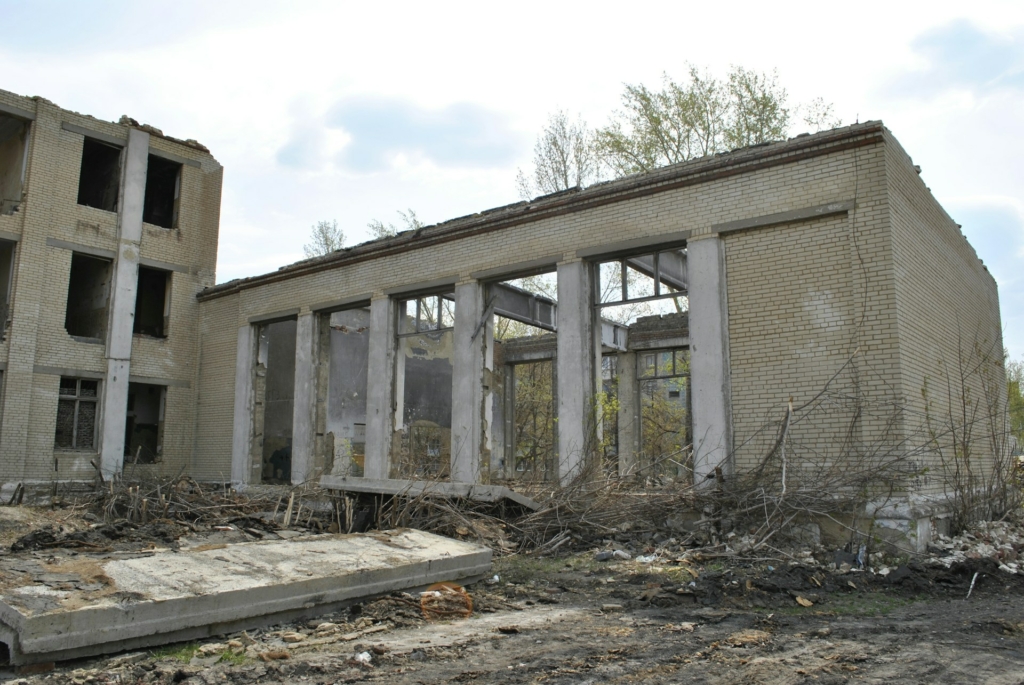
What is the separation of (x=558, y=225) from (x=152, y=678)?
920 centimetres

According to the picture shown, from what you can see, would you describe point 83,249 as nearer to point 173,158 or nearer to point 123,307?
point 123,307

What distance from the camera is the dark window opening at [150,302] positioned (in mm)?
19391

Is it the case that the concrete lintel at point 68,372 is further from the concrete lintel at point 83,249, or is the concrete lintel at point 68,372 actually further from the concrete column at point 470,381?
the concrete column at point 470,381

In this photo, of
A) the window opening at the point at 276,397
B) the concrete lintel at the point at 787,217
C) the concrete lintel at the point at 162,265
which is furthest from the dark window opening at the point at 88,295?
the concrete lintel at the point at 787,217

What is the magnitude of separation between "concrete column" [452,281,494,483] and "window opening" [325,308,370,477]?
424 centimetres

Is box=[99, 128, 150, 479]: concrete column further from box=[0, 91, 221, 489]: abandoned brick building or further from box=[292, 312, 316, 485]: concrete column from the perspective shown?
box=[292, 312, 316, 485]: concrete column

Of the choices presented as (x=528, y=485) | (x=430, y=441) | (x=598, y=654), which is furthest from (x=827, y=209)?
(x=430, y=441)

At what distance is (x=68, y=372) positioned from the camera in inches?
647

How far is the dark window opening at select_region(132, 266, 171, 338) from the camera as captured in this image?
19.4 metres

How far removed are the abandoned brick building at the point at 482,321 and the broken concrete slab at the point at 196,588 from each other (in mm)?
4407

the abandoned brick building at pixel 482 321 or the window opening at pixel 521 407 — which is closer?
the abandoned brick building at pixel 482 321

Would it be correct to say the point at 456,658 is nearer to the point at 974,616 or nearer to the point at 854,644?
the point at 854,644

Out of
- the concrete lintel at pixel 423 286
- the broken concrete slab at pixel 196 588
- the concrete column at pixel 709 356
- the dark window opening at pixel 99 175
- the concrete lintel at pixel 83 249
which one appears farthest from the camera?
the dark window opening at pixel 99 175

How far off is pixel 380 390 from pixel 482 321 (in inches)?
103
